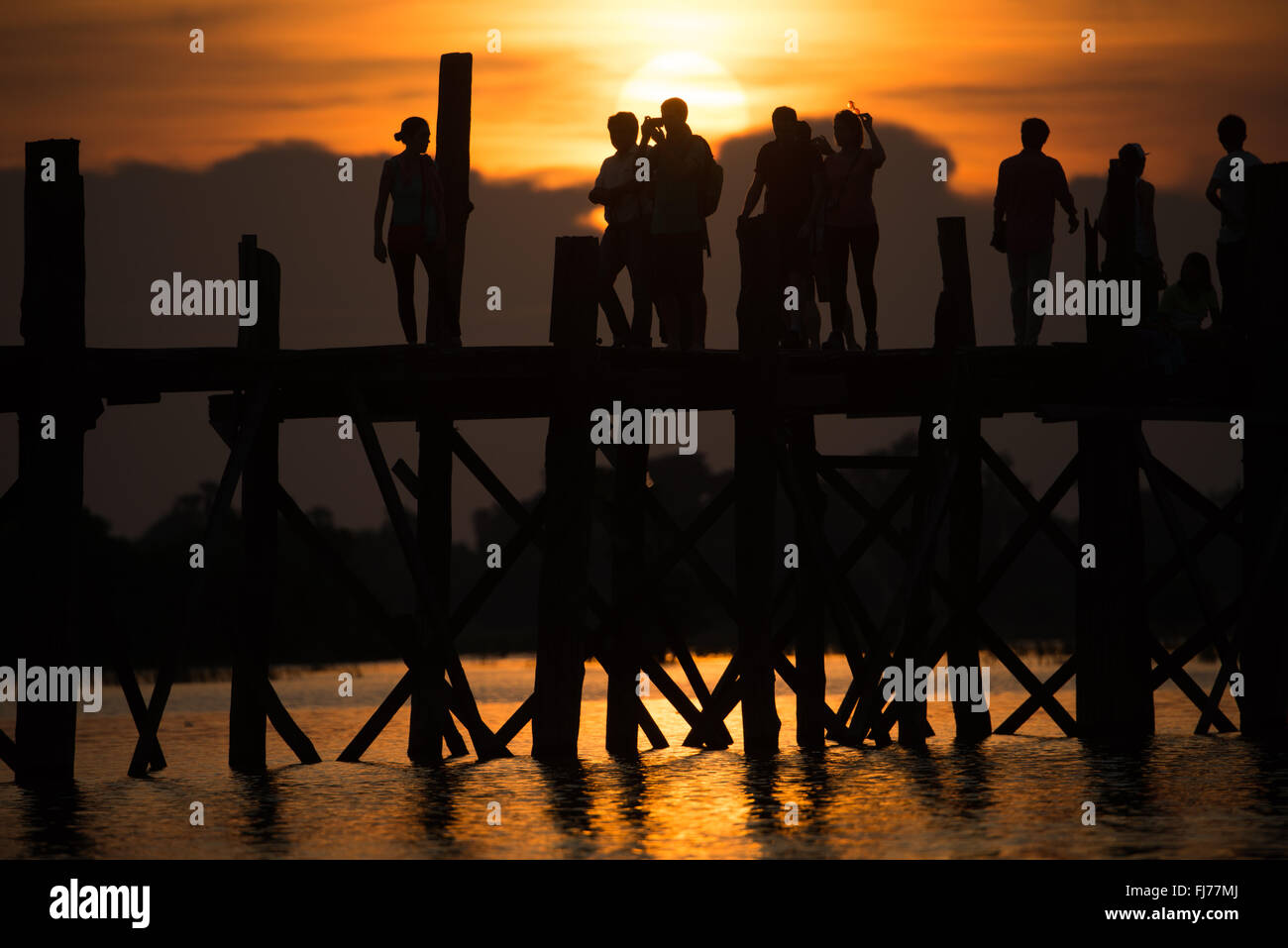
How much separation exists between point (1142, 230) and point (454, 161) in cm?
574

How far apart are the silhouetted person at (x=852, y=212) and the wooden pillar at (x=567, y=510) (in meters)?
2.09

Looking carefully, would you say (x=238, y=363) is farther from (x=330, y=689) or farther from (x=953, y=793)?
(x=330, y=689)

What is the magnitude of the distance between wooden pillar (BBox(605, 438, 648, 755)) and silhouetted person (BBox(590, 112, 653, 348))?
6.29 ft

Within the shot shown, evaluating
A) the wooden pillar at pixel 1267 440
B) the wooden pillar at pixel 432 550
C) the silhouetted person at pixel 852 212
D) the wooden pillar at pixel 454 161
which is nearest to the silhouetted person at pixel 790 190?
the silhouetted person at pixel 852 212

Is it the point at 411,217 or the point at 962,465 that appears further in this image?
the point at 962,465

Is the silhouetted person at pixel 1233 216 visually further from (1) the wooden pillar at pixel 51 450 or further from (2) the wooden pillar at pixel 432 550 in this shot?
(1) the wooden pillar at pixel 51 450

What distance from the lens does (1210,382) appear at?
17281 mm

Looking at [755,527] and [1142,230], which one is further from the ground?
[1142,230]

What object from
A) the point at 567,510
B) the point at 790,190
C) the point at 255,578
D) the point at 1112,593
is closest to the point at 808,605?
the point at 1112,593

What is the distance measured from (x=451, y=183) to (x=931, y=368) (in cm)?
425

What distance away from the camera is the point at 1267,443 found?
1702cm

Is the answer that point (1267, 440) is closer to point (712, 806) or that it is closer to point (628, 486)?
point (628, 486)

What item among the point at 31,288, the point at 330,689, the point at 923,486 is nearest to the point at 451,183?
the point at 31,288

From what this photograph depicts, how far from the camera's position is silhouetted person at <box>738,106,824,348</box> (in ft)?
54.3
